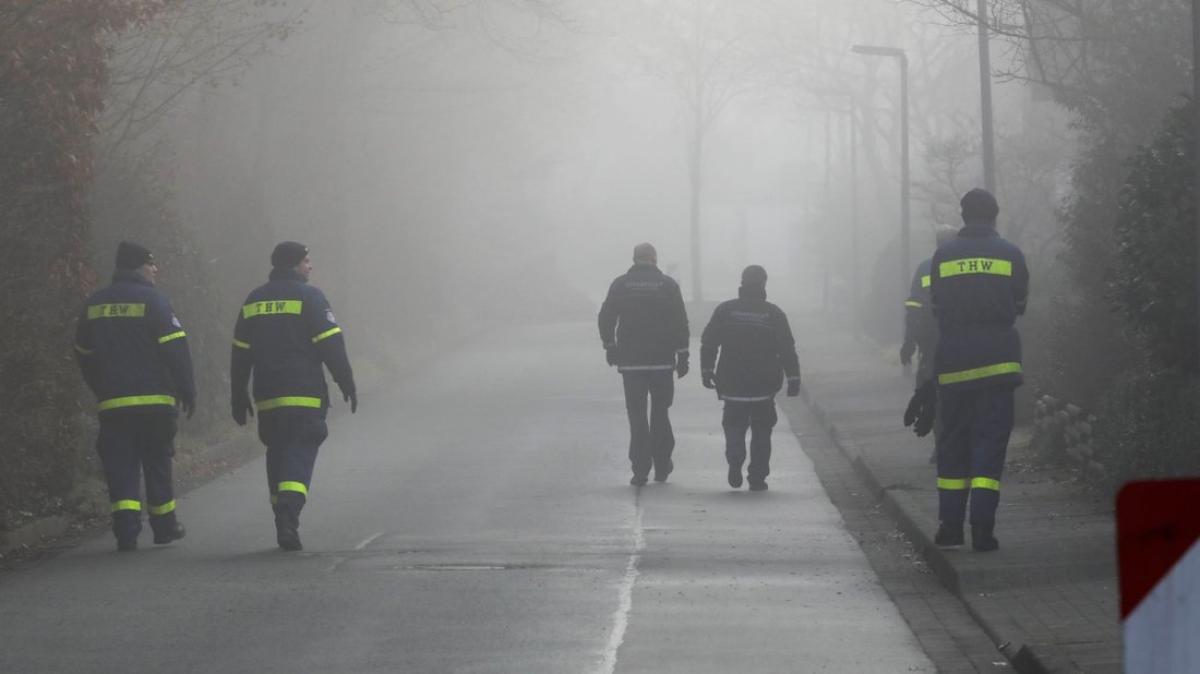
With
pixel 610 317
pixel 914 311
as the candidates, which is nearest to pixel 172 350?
pixel 610 317

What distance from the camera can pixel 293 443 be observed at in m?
11.6

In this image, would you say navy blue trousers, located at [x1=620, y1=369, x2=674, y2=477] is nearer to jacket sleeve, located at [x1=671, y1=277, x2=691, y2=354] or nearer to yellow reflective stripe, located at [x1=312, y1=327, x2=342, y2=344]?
jacket sleeve, located at [x1=671, y1=277, x2=691, y2=354]

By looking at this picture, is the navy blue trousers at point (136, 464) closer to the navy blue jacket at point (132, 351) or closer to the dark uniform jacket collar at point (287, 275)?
the navy blue jacket at point (132, 351)

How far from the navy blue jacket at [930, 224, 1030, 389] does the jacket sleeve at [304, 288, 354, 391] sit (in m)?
3.52

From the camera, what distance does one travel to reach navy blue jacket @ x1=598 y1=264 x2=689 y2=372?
15.7 metres

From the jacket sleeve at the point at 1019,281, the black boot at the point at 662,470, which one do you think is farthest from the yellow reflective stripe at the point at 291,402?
the black boot at the point at 662,470

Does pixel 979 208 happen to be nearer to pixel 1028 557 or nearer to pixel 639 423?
pixel 1028 557

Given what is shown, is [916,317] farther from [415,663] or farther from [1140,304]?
[415,663]

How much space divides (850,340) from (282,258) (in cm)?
2972

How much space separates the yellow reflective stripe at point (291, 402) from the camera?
11672 mm

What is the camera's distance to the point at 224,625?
9023 mm

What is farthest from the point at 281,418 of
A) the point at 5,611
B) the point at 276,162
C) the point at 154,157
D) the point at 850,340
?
the point at 850,340

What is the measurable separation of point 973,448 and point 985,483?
0.67 feet

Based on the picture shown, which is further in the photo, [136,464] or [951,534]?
[136,464]
